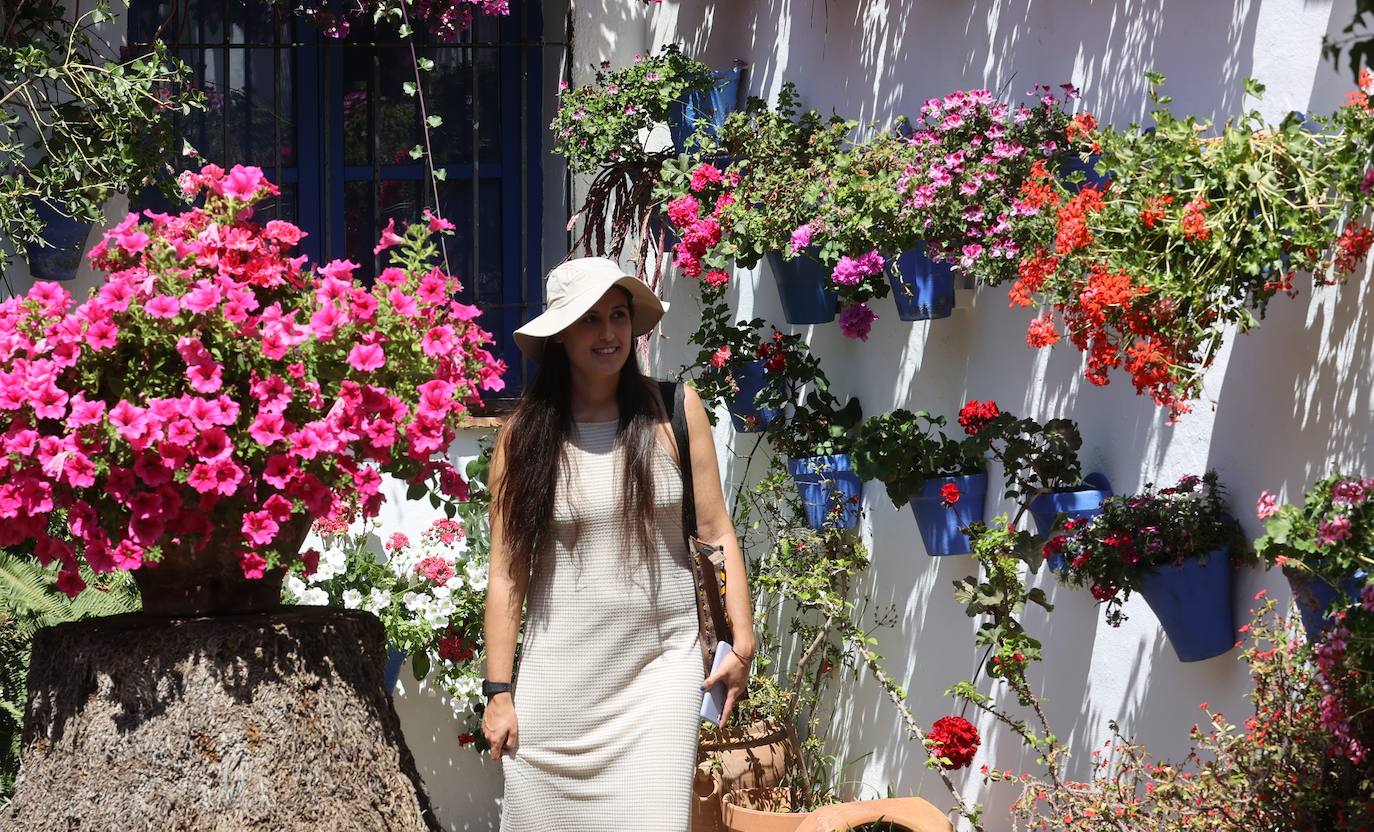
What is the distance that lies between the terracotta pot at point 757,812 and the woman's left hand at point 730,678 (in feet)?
3.69

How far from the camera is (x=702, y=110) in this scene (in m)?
5.47

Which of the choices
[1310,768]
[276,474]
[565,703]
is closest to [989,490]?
[565,703]

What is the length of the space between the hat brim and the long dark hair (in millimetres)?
58

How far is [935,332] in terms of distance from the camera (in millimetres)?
4234

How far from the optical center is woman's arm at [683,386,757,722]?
3.32 m

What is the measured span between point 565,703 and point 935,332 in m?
1.60

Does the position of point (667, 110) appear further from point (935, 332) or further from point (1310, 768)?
point (1310, 768)

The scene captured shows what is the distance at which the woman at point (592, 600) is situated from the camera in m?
3.20

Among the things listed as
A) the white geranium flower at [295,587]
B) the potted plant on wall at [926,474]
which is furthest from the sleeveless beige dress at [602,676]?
the white geranium flower at [295,587]

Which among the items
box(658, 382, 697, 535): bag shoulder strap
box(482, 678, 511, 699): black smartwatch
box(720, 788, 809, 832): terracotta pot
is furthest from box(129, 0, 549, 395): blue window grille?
box(482, 678, 511, 699): black smartwatch

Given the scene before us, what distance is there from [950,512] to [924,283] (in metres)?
0.56

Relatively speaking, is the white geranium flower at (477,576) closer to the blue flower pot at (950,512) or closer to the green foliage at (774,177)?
the green foliage at (774,177)

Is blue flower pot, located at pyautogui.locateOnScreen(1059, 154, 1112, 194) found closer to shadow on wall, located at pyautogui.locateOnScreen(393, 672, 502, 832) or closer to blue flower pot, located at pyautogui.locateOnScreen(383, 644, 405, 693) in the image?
blue flower pot, located at pyautogui.locateOnScreen(383, 644, 405, 693)

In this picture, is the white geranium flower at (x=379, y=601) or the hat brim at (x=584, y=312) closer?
the hat brim at (x=584, y=312)
